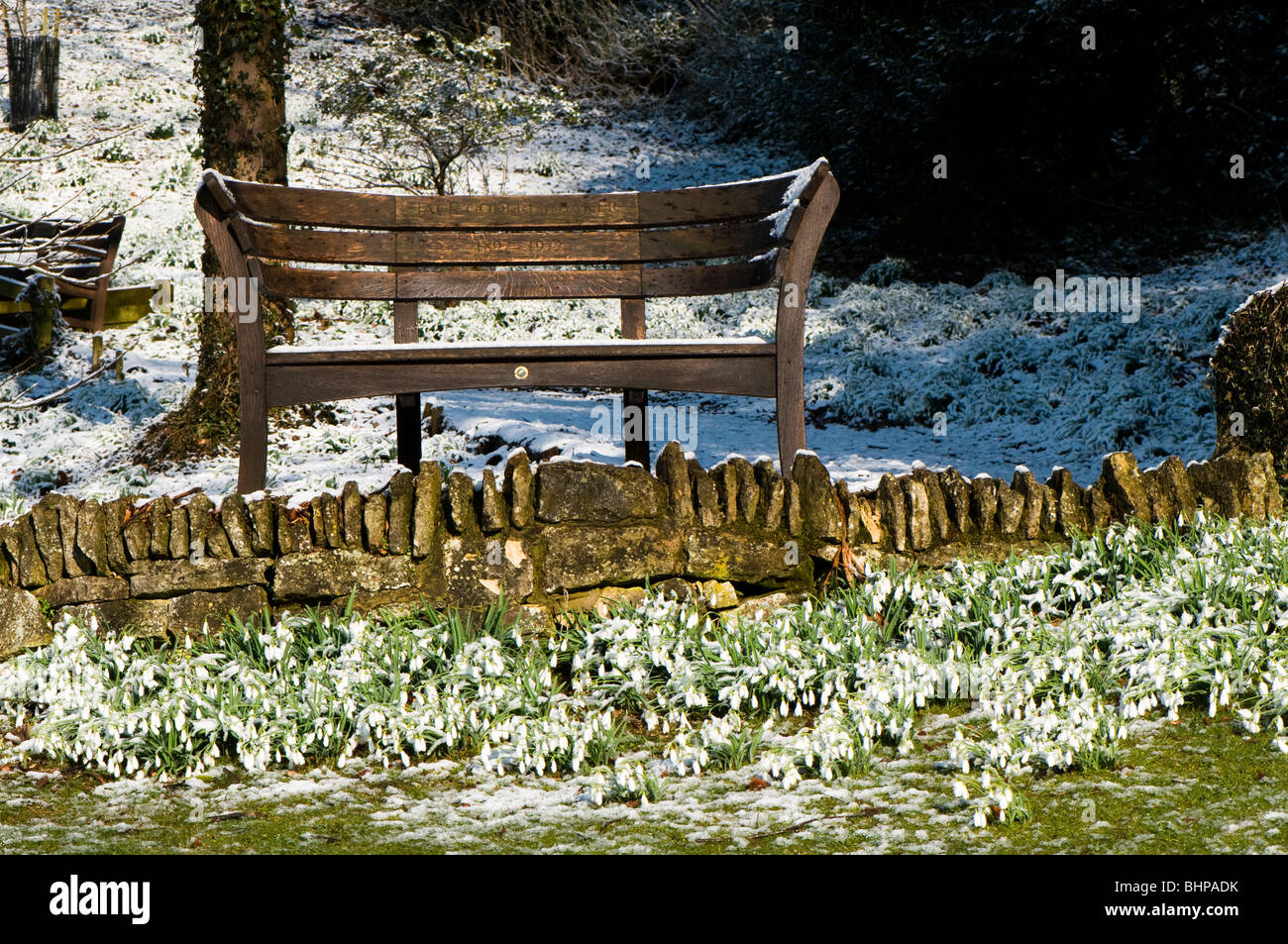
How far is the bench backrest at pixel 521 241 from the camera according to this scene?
459 centimetres

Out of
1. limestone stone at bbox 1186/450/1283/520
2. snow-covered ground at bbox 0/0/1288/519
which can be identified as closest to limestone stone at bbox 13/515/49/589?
snow-covered ground at bbox 0/0/1288/519

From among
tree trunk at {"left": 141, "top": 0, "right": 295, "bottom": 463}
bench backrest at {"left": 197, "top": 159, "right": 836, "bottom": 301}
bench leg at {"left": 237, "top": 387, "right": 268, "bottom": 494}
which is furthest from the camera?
tree trunk at {"left": 141, "top": 0, "right": 295, "bottom": 463}

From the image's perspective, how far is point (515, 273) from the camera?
16.0ft

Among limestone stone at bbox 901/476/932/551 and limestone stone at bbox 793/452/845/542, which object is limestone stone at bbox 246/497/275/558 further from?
limestone stone at bbox 901/476/932/551

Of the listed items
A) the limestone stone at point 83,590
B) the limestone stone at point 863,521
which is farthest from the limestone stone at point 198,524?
the limestone stone at point 863,521

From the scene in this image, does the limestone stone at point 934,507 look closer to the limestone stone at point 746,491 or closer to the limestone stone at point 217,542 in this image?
the limestone stone at point 746,491

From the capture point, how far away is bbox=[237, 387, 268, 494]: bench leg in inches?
159

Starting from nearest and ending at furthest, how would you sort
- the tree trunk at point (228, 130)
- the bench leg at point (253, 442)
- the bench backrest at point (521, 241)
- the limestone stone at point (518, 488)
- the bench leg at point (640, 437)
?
the limestone stone at point (518, 488), the bench leg at point (253, 442), the bench backrest at point (521, 241), the bench leg at point (640, 437), the tree trunk at point (228, 130)

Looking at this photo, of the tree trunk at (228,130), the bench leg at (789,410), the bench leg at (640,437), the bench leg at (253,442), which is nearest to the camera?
the bench leg at (253,442)

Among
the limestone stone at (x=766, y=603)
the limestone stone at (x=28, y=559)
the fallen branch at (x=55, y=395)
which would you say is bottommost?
the limestone stone at (x=766, y=603)

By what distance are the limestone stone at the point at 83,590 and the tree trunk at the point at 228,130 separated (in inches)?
124

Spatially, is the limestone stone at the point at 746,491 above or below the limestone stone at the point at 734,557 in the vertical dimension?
above

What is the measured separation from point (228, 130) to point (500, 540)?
394 cm

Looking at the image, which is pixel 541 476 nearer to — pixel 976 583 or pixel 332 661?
pixel 332 661
